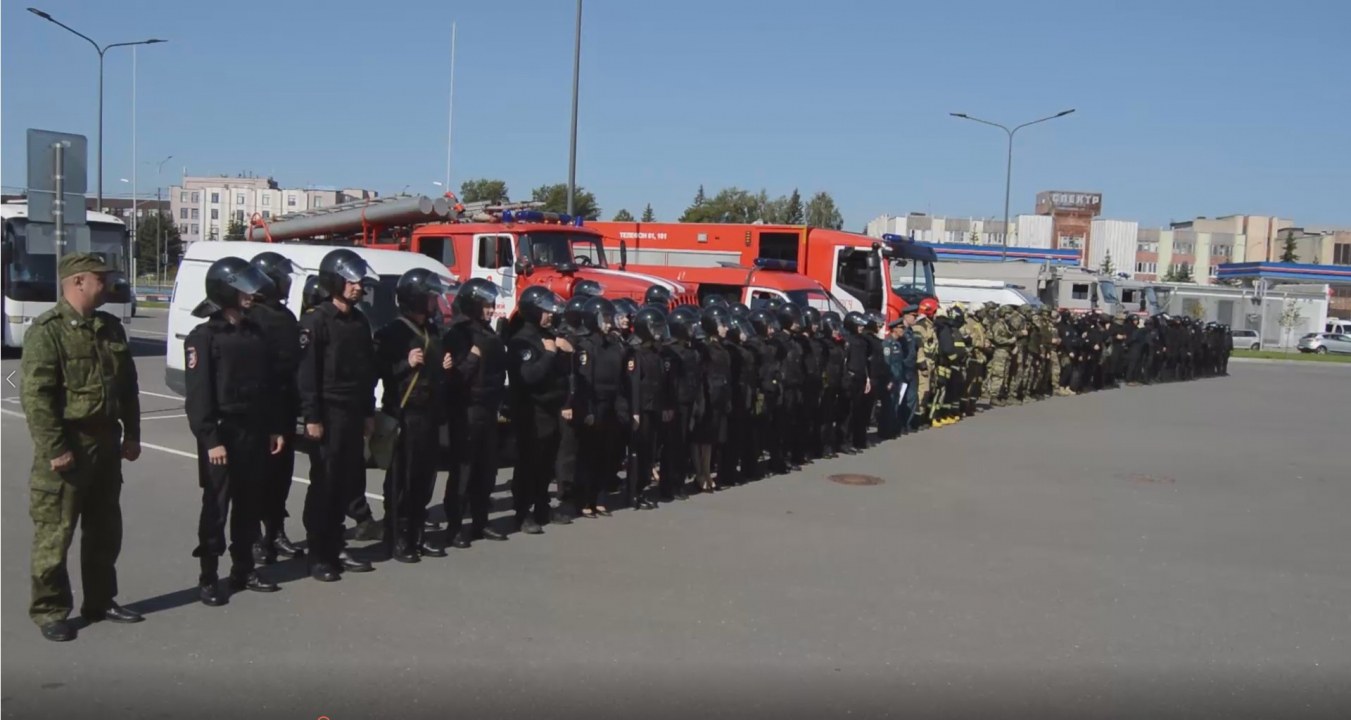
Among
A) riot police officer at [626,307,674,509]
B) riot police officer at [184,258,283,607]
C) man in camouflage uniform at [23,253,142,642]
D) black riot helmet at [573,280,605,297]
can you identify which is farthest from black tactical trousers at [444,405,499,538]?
black riot helmet at [573,280,605,297]

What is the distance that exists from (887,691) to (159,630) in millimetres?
3733

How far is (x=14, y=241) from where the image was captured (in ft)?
71.5

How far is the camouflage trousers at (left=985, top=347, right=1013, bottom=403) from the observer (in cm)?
2072

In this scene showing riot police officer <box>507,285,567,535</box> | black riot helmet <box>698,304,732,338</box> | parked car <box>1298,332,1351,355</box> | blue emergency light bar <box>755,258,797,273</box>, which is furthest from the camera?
parked car <box>1298,332,1351,355</box>

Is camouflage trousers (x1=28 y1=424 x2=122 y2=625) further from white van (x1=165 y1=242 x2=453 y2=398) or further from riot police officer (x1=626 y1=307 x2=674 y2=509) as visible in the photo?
white van (x1=165 y1=242 x2=453 y2=398)

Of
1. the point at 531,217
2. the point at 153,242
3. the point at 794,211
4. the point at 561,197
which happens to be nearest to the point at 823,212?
the point at 794,211

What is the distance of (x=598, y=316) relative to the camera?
31.9 ft

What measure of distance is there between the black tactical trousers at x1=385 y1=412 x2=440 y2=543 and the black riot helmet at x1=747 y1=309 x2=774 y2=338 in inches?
192

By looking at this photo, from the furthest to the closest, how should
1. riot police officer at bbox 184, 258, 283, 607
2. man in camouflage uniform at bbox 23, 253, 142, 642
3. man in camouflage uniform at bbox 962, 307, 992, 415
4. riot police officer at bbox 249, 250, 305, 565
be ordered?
man in camouflage uniform at bbox 962, 307, 992, 415 → riot police officer at bbox 249, 250, 305, 565 → riot police officer at bbox 184, 258, 283, 607 → man in camouflage uniform at bbox 23, 253, 142, 642

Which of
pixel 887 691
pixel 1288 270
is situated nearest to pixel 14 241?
pixel 887 691

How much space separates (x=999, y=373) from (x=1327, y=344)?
39.6m

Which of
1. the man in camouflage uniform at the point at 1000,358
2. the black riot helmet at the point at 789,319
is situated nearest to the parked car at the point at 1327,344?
the man in camouflage uniform at the point at 1000,358

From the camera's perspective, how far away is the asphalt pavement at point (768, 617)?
5.36 meters

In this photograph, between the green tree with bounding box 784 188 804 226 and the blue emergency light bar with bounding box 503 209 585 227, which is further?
the green tree with bounding box 784 188 804 226
